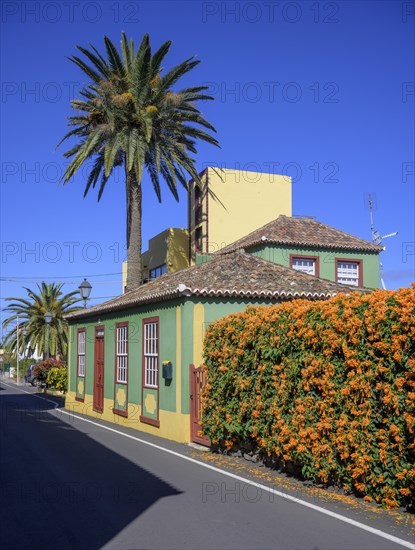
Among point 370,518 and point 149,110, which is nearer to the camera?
point 370,518

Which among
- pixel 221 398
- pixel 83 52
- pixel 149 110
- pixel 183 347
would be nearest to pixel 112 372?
pixel 183 347

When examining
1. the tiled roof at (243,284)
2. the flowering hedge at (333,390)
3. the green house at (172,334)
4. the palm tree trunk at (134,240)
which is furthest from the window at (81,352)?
the flowering hedge at (333,390)

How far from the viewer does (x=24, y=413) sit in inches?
934

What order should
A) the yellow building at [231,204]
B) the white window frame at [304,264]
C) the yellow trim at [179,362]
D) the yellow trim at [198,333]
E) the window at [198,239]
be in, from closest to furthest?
the yellow trim at [198,333] → the yellow trim at [179,362] → the white window frame at [304,264] → the yellow building at [231,204] → the window at [198,239]

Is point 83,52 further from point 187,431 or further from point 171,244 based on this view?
point 187,431

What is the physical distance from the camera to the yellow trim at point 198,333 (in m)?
15.0

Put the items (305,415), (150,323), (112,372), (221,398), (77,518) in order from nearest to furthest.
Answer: (77,518) < (305,415) < (221,398) < (150,323) < (112,372)

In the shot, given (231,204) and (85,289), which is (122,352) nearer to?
(85,289)

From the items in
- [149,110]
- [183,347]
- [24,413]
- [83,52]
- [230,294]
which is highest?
[83,52]

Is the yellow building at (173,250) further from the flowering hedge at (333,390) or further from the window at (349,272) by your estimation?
the flowering hedge at (333,390)

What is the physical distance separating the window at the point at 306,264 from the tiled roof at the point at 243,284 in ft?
26.5

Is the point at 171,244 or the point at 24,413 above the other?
the point at 171,244

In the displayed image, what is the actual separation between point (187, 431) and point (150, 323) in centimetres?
381

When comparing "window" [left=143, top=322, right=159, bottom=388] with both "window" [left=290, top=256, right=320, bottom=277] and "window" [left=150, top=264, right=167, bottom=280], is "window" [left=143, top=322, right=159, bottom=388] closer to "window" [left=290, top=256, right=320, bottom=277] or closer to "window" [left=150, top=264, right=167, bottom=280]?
"window" [left=290, top=256, right=320, bottom=277]
